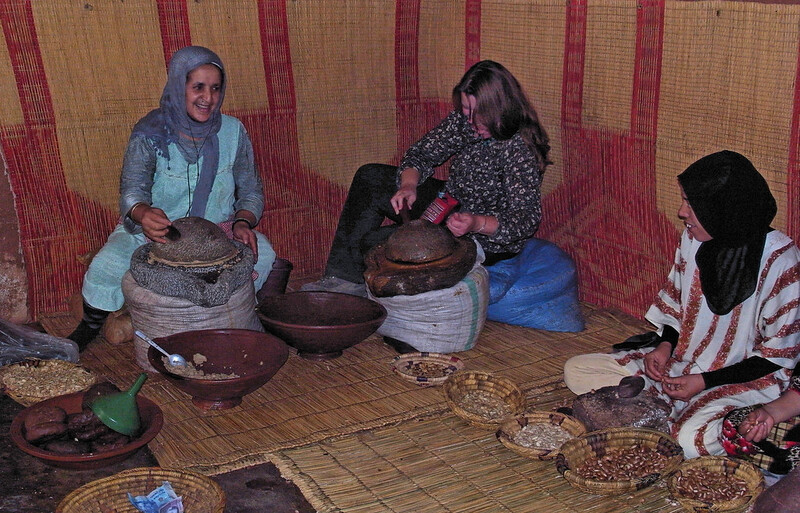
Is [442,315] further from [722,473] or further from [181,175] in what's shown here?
[722,473]

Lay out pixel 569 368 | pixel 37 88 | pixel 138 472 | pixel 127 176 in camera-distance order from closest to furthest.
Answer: pixel 138 472 < pixel 569 368 < pixel 127 176 < pixel 37 88

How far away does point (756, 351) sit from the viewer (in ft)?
10.8

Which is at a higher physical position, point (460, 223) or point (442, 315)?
point (460, 223)

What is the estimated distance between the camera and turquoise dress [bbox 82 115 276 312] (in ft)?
13.8

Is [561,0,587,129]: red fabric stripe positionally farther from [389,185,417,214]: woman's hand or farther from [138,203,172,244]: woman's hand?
[138,203,172,244]: woman's hand

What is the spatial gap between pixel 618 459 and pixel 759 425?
496 mm

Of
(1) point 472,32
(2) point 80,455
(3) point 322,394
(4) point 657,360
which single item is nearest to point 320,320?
(3) point 322,394

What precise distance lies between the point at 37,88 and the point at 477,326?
2.50 m

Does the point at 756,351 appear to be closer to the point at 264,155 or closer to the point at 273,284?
the point at 273,284

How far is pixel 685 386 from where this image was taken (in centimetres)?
331

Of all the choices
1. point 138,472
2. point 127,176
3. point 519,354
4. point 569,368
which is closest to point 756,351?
point 569,368

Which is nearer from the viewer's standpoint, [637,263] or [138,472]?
[138,472]

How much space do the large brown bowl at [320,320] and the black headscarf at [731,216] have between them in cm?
151

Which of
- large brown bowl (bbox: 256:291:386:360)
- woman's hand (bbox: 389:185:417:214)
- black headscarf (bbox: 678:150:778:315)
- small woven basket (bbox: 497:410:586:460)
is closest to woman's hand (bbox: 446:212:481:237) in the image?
woman's hand (bbox: 389:185:417:214)
